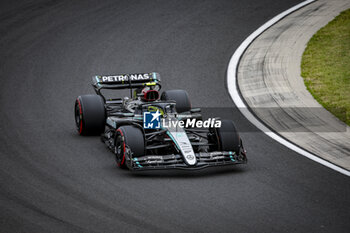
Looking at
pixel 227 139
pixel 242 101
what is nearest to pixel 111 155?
pixel 227 139

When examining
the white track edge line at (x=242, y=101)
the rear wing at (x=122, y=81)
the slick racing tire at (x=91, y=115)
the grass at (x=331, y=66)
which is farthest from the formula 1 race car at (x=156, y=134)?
the grass at (x=331, y=66)

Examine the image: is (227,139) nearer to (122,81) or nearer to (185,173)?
(185,173)

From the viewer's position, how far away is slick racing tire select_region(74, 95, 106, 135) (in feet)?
A: 42.7

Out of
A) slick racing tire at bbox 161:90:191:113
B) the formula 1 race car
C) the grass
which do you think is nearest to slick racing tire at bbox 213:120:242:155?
the formula 1 race car

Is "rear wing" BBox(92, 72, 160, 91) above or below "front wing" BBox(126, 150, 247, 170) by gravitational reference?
above

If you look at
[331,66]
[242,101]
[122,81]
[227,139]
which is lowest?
[227,139]

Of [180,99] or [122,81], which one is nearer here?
[180,99]

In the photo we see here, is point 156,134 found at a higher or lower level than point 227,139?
higher

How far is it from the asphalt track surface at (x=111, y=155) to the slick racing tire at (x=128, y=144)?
30cm

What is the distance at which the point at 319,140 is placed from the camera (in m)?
12.7

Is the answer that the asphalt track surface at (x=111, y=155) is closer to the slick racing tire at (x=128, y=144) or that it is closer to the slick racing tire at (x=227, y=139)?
the slick racing tire at (x=128, y=144)

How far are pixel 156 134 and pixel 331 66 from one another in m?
9.00

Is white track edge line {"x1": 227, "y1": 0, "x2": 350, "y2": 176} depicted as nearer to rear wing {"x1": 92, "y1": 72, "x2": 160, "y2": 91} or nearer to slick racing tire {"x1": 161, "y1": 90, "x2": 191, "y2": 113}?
slick racing tire {"x1": 161, "y1": 90, "x2": 191, "y2": 113}

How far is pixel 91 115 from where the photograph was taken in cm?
1302
